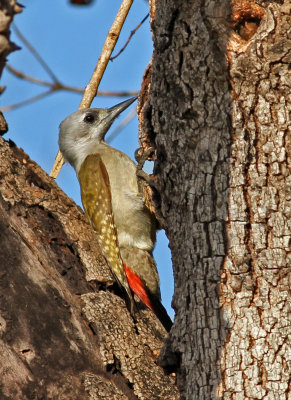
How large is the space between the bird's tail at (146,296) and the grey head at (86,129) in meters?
1.50

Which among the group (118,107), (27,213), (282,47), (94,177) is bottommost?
(27,213)

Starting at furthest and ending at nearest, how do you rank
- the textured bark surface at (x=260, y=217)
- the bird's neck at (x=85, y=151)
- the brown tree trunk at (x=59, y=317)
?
the bird's neck at (x=85, y=151)
the brown tree trunk at (x=59, y=317)
the textured bark surface at (x=260, y=217)

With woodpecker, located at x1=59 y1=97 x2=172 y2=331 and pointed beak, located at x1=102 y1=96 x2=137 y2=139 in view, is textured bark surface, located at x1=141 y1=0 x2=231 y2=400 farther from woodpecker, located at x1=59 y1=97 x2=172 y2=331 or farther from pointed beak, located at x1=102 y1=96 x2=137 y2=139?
pointed beak, located at x1=102 y1=96 x2=137 y2=139

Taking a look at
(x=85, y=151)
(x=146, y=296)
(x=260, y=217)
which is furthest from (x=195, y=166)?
(x=85, y=151)

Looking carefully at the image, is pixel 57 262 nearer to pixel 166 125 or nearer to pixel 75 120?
pixel 166 125

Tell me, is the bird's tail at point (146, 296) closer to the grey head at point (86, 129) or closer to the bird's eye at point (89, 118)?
the grey head at point (86, 129)

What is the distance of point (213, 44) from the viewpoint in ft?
8.98

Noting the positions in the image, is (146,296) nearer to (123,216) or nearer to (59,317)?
(123,216)

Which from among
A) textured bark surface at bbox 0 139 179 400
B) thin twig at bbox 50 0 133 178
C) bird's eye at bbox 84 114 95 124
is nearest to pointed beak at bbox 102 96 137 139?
bird's eye at bbox 84 114 95 124

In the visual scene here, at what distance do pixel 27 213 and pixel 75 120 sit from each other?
102 inches

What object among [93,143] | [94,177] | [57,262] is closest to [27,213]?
[57,262]

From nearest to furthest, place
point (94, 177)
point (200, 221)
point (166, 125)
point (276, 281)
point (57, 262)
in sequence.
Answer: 1. point (276, 281)
2. point (200, 221)
3. point (166, 125)
4. point (57, 262)
5. point (94, 177)

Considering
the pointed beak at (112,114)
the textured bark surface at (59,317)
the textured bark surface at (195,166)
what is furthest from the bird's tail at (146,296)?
the pointed beak at (112,114)

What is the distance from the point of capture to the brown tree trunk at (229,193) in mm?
2502
